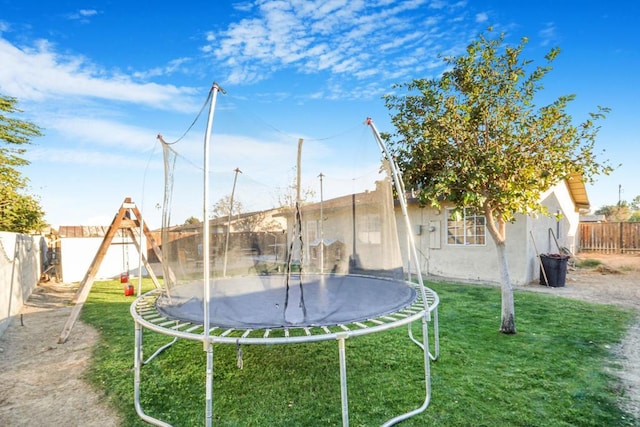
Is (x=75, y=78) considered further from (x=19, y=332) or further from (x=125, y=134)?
(x=19, y=332)

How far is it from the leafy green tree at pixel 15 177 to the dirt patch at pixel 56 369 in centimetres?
340

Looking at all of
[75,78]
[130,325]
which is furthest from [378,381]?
[75,78]

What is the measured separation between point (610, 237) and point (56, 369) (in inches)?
752

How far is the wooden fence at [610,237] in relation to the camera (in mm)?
13836

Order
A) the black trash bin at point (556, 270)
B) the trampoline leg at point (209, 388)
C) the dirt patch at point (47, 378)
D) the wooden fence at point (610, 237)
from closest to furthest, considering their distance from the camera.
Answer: the trampoline leg at point (209, 388) < the dirt patch at point (47, 378) < the black trash bin at point (556, 270) < the wooden fence at point (610, 237)

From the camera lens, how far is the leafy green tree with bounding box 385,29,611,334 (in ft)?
11.6

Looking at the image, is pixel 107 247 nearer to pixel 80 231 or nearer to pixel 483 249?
pixel 80 231

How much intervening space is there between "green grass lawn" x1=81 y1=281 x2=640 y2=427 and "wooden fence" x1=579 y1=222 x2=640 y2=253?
510 inches

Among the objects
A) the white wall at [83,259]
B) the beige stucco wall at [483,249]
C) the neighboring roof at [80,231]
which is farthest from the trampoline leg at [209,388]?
the neighboring roof at [80,231]

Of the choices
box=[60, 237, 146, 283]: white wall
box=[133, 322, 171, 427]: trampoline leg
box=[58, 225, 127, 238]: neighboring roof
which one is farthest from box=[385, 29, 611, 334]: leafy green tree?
box=[58, 225, 127, 238]: neighboring roof

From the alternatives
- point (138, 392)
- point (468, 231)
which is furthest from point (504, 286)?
point (468, 231)

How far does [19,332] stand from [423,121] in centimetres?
629

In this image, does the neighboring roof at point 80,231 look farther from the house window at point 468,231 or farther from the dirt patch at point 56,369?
the house window at point 468,231

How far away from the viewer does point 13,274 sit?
5691 mm
